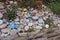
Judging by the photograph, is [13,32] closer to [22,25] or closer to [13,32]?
[13,32]

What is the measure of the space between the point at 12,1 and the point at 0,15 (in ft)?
1.45

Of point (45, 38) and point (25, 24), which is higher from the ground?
point (25, 24)

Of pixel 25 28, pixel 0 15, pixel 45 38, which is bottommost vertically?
pixel 45 38

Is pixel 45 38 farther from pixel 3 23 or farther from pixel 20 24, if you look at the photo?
pixel 3 23

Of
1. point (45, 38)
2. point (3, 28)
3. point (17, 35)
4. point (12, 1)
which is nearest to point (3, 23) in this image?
point (3, 28)

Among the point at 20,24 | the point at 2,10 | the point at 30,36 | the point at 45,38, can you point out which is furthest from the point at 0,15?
the point at 45,38

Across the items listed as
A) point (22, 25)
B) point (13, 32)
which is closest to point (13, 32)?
point (13, 32)

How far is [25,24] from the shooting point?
3.12 m

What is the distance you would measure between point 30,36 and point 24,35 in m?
0.11

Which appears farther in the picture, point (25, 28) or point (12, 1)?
point (12, 1)

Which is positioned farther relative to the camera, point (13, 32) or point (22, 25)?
point (22, 25)

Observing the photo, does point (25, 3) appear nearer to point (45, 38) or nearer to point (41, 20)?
point (41, 20)

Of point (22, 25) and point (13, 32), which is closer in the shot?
point (13, 32)

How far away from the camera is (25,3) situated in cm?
338
